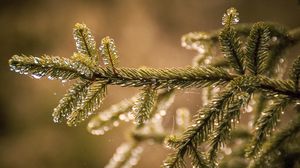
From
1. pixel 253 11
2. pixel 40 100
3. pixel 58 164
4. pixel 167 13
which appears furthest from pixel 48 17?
pixel 253 11

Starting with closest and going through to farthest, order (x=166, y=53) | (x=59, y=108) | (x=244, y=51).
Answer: (x=59, y=108) < (x=244, y=51) < (x=166, y=53)

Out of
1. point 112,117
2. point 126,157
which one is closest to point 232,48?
point 112,117

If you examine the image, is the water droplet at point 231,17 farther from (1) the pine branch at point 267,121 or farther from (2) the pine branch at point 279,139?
(2) the pine branch at point 279,139

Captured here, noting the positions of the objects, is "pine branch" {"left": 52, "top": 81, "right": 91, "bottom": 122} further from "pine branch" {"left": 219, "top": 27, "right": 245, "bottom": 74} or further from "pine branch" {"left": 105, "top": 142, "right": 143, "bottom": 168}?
"pine branch" {"left": 105, "top": 142, "right": 143, "bottom": 168}

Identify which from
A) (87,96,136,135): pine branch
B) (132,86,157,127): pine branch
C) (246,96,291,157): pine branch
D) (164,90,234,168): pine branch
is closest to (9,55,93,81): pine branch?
(132,86,157,127): pine branch

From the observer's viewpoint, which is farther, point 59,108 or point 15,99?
point 15,99

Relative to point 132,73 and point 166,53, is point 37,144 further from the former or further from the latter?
point 132,73

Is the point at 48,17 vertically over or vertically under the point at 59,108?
over
